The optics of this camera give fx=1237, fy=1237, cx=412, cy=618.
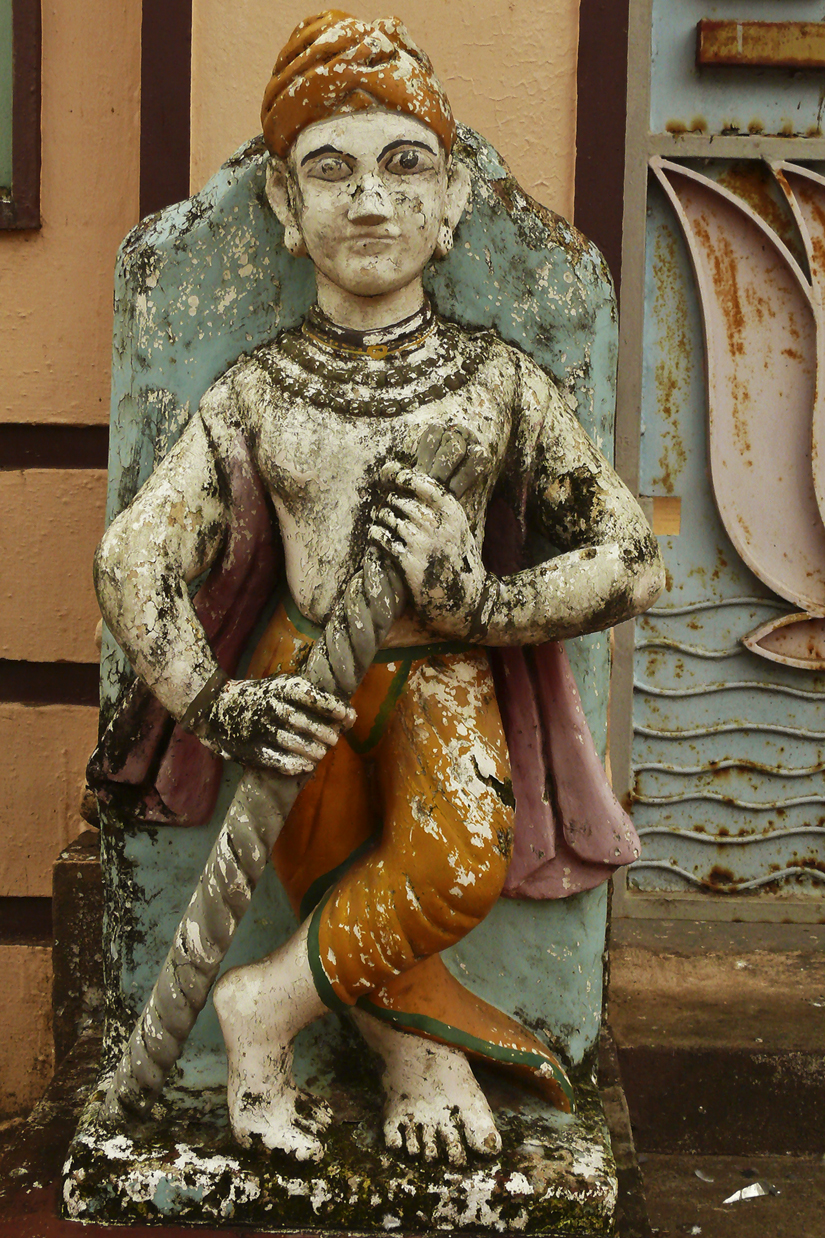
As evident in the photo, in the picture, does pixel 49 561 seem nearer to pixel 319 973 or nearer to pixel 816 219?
pixel 319 973

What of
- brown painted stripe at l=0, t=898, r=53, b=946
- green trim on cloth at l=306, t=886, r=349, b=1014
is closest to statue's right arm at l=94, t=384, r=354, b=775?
green trim on cloth at l=306, t=886, r=349, b=1014

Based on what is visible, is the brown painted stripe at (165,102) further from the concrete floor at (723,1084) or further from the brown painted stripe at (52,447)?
the concrete floor at (723,1084)

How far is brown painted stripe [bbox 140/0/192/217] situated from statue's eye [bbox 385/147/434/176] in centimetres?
74

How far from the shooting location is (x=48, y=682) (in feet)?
7.50

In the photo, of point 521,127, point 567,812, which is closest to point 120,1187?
point 567,812

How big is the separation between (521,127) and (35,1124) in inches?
63.6

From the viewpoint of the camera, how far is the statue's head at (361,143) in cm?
129

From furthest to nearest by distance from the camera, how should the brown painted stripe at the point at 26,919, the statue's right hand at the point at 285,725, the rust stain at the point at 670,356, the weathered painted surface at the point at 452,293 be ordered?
1. the brown painted stripe at the point at 26,919
2. the rust stain at the point at 670,356
3. the weathered painted surface at the point at 452,293
4. the statue's right hand at the point at 285,725

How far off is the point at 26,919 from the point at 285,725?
1321 mm

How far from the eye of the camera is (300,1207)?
1.33 meters

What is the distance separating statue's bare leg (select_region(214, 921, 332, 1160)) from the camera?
1.34 m

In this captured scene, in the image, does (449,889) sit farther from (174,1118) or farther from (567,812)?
(174,1118)

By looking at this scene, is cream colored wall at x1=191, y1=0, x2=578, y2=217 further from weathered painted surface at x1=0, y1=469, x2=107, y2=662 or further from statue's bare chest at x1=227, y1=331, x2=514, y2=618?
statue's bare chest at x1=227, y1=331, x2=514, y2=618

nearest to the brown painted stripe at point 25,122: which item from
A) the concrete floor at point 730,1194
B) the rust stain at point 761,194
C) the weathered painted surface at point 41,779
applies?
the weathered painted surface at point 41,779
